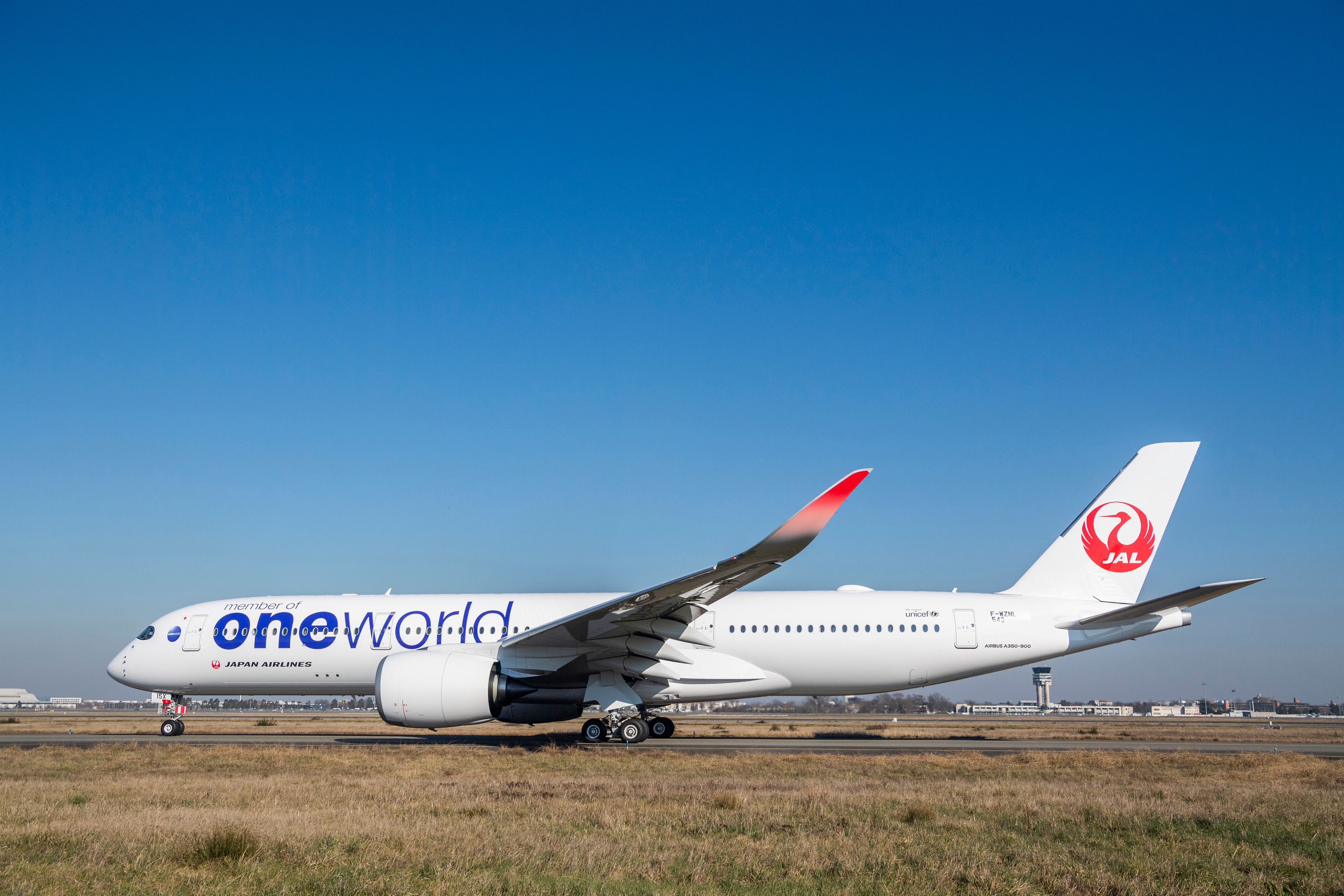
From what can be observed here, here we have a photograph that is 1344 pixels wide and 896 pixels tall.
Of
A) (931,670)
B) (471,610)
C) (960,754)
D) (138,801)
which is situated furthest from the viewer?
(471,610)

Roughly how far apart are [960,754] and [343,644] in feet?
44.8

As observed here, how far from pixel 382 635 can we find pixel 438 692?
18.0 ft

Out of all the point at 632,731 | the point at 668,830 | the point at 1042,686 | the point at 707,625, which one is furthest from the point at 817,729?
the point at 1042,686

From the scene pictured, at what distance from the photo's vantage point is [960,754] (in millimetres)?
15656

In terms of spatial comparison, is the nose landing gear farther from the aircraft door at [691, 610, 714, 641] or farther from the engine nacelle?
the aircraft door at [691, 610, 714, 641]

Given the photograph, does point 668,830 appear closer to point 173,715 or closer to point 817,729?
point 173,715

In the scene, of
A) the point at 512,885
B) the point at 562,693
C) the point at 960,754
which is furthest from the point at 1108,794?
the point at 562,693

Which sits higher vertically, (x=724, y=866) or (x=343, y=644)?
(x=343, y=644)

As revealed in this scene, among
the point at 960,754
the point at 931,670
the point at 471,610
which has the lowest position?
the point at 960,754

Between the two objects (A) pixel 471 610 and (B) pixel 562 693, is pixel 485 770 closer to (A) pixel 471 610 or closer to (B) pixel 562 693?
(B) pixel 562 693

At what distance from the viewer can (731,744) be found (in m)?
18.5

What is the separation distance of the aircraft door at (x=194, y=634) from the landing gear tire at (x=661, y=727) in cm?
1127

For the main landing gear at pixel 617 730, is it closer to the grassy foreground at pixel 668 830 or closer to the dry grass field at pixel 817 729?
the dry grass field at pixel 817 729

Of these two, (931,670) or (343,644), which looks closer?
(931,670)
